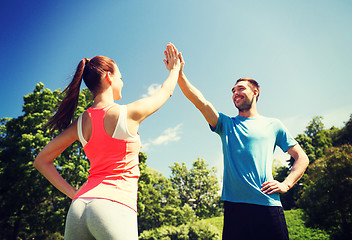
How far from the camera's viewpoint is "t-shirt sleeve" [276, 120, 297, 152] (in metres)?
3.15

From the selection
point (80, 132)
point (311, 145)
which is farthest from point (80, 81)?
point (311, 145)

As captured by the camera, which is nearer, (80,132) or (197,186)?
(80,132)

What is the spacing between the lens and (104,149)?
63.3 inches

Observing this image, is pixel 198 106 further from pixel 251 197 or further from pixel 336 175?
pixel 336 175

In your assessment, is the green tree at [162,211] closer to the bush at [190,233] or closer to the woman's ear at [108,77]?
the bush at [190,233]

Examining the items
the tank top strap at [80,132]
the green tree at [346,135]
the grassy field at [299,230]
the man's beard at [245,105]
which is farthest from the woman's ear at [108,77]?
the green tree at [346,135]

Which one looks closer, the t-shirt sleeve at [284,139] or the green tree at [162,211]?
the t-shirt sleeve at [284,139]

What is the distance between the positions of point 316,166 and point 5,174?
25.7 metres

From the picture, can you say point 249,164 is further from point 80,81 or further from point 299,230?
point 299,230

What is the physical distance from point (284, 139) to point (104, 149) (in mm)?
2618

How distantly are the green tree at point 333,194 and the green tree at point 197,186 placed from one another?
25.9m

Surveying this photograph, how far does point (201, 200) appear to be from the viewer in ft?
147

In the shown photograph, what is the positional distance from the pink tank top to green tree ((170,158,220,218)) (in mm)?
45143

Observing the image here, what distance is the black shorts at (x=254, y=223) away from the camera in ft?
8.02
